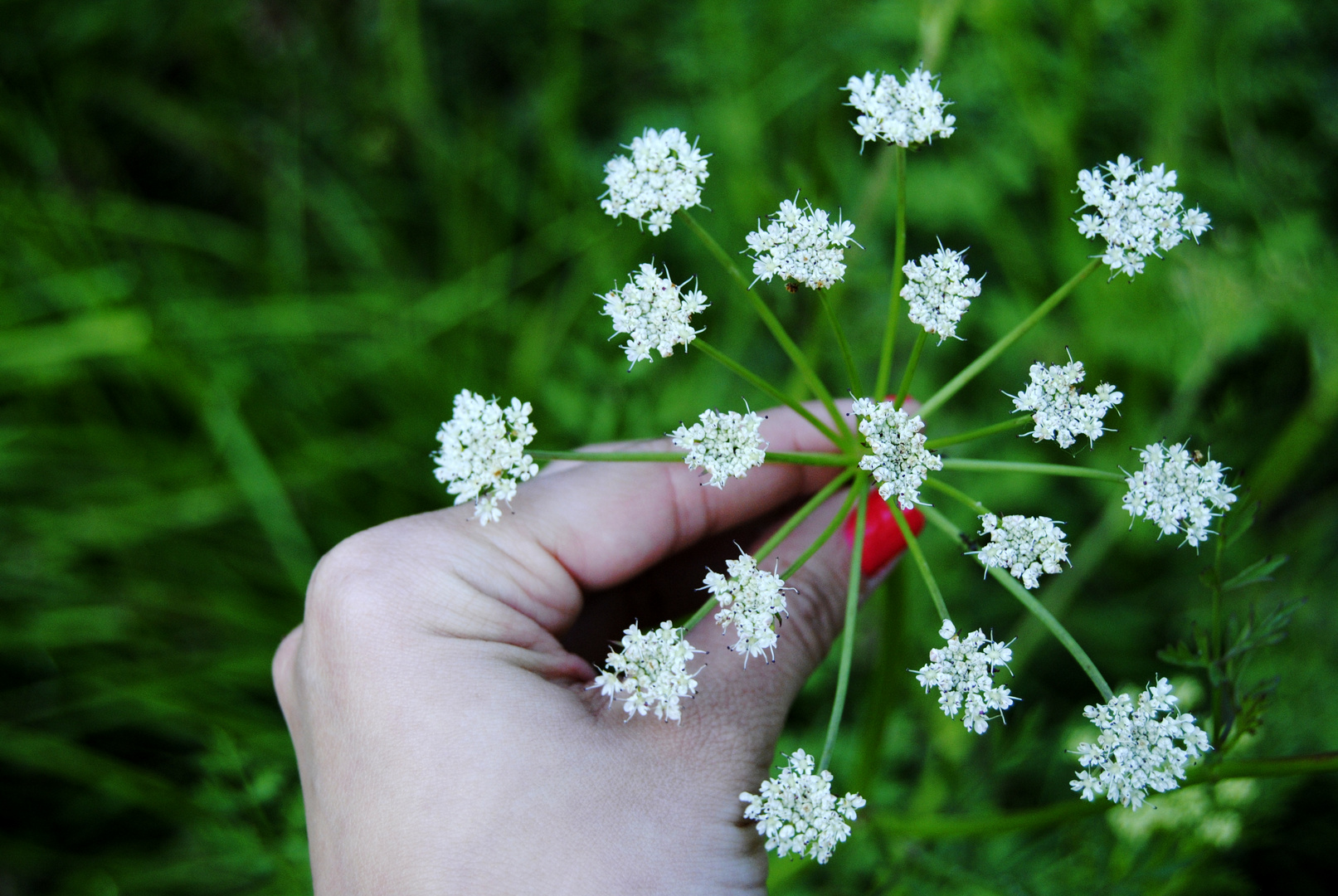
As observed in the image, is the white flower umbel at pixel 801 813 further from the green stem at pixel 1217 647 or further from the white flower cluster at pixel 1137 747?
the green stem at pixel 1217 647

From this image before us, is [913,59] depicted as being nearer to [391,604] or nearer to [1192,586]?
[1192,586]

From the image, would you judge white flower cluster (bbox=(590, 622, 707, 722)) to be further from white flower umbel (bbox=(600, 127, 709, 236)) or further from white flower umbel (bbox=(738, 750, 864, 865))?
white flower umbel (bbox=(600, 127, 709, 236))

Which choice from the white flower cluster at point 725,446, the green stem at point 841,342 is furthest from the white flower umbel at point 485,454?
the green stem at point 841,342

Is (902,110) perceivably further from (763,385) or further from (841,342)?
(763,385)

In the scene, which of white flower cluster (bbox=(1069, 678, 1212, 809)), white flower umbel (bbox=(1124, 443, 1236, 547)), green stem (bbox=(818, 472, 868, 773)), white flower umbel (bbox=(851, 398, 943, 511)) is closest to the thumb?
green stem (bbox=(818, 472, 868, 773))

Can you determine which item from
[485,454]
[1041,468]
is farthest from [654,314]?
[1041,468]

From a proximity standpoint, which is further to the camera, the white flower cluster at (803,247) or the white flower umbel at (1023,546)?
the white flower cluster at (803,247)
